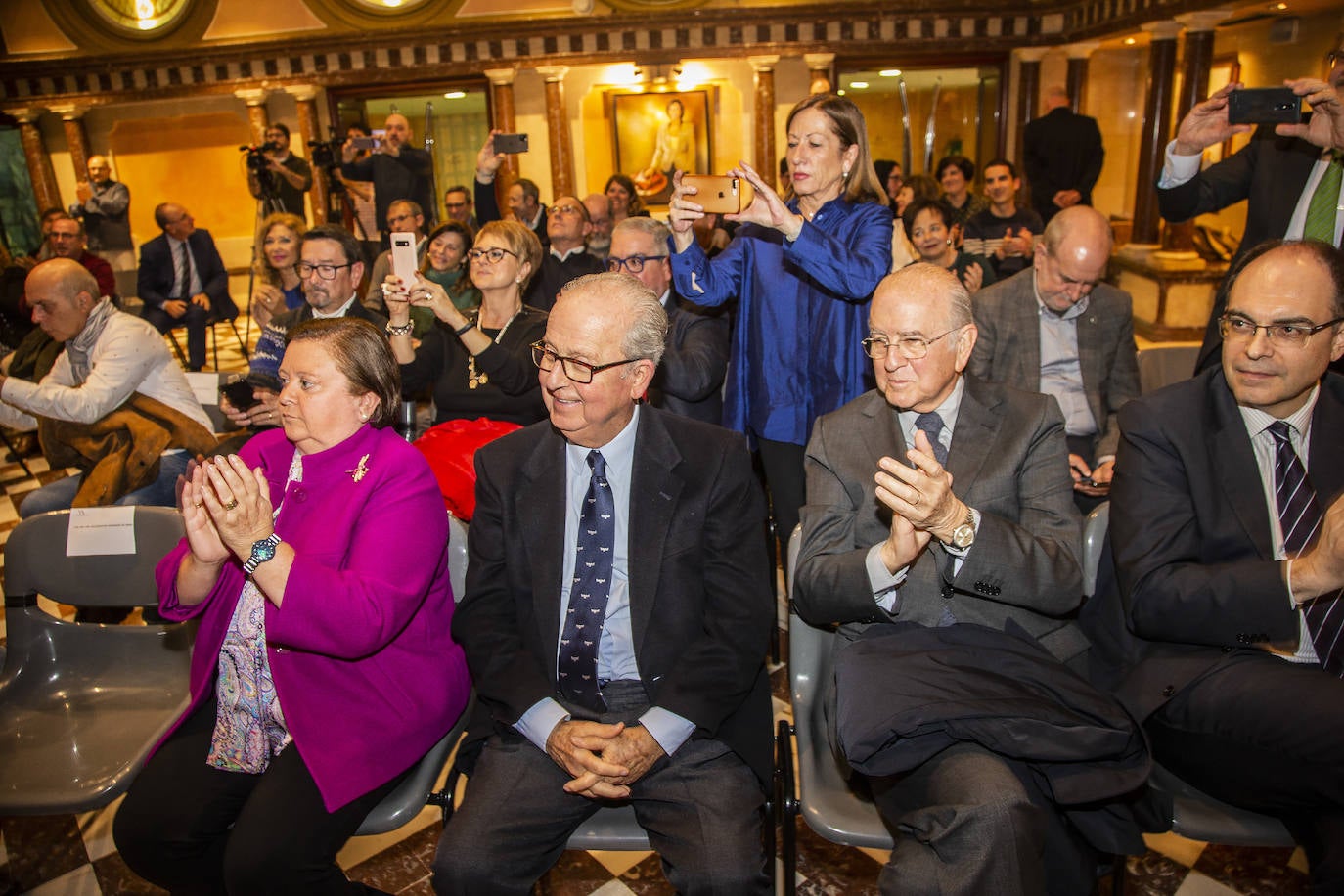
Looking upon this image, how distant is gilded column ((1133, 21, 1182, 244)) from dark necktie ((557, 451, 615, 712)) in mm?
8533

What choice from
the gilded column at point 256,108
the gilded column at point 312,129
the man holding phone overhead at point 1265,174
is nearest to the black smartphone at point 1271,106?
the man holding phone overhead at point 1265,174

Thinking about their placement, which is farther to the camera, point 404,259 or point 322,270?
point 322,270

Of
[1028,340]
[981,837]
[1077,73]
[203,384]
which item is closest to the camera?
[981,837]

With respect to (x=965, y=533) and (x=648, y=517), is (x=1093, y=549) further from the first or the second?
(x=648, y=517)

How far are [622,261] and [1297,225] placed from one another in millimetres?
2285

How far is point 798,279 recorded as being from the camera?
2.95 m

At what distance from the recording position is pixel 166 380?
11.2 feet

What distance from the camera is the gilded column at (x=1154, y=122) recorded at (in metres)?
8.48

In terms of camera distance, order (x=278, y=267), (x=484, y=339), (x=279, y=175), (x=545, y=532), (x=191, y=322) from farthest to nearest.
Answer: (x=279, y=175), (x=191, y=322), (x=278, y=267), (x=484, y=339), (x=545, y=532)

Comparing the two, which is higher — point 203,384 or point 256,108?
point 256,108

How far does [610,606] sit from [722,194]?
1.41m

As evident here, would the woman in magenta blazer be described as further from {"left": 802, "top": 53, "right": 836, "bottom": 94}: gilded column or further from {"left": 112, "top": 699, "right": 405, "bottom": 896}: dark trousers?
{"left": 802, "top": 53, "right": 836, "bottom": 94}: gilded column

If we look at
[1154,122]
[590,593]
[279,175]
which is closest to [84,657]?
[590,593]

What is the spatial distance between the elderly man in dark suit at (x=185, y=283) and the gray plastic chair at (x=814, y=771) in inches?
276
